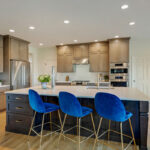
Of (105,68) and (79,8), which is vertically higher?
(79,8)

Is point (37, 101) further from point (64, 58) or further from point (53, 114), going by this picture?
point (64, 58)

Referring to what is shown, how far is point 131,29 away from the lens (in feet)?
12.8

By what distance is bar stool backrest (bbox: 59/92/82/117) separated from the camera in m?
1.81

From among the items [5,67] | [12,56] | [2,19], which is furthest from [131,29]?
[5,67]

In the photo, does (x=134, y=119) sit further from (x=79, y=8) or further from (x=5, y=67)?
(x=5, y=67)

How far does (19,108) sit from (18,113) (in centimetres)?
11

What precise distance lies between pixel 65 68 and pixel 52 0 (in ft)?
12.1

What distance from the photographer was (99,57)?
5.37 metres

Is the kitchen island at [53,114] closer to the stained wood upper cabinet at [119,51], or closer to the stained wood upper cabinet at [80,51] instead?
the stained wood upper cabinet at [119,51]

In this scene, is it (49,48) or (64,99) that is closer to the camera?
(64,99)

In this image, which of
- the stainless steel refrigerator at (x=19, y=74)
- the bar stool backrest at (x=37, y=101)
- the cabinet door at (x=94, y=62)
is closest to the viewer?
the bar stool backrest at (x=37, y=101)

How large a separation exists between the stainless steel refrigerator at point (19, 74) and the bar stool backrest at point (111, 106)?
3.86 metres

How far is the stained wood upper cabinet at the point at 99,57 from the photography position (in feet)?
17.3

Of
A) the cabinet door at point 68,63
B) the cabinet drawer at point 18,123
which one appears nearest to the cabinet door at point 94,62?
the cabinet door at point 68,63
